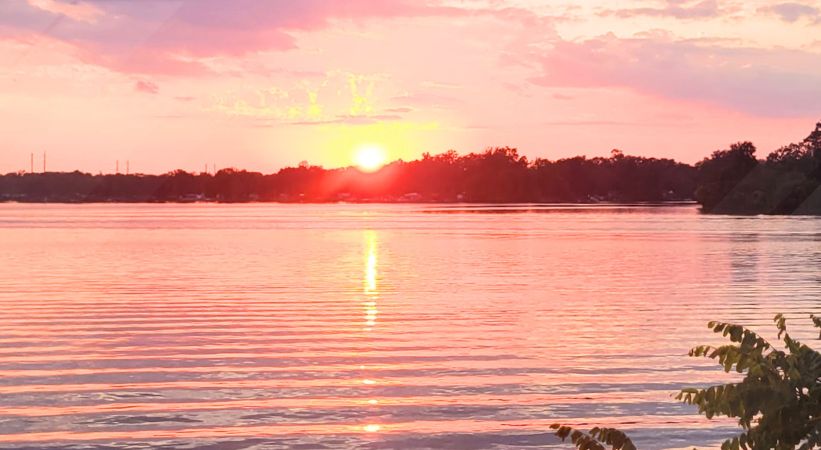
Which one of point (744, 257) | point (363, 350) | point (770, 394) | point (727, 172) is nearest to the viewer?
point (770, 394)

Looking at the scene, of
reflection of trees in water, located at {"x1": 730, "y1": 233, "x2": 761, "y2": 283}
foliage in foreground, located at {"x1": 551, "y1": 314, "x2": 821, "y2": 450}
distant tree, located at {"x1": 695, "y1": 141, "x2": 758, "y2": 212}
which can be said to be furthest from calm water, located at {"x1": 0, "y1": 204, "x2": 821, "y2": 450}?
distant tree, located at {"x1": 695, "y1": 141, "x2": 758, "y2": 212}

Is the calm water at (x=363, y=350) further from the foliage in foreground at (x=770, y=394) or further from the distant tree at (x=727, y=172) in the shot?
the distant tree at (x=727, y=172)

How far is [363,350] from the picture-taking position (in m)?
21.4

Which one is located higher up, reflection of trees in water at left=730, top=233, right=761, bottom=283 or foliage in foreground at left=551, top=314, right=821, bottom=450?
foliage in foreground at left=551, top=314, right=821, bottom=450

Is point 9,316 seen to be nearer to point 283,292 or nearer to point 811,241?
point 283,292

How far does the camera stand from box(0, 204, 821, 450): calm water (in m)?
14.3

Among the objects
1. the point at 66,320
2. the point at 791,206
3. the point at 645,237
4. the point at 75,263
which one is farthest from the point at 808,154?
the point at 66,320

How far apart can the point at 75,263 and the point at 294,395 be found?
36480 mm

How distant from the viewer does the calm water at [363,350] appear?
14.3 meters

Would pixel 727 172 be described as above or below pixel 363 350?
above

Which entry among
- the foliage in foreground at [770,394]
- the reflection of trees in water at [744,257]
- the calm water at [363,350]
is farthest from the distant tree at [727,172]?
the foliage in foreground at [770,394]

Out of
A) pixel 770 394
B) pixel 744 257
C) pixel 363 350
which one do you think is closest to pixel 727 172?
pixel 744 257

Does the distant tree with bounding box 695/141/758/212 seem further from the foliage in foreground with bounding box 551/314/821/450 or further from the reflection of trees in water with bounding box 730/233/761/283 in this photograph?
the foliage in foreground with bounding box 551/314/821/450

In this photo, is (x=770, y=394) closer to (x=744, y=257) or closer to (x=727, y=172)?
(x=744, y=257)
